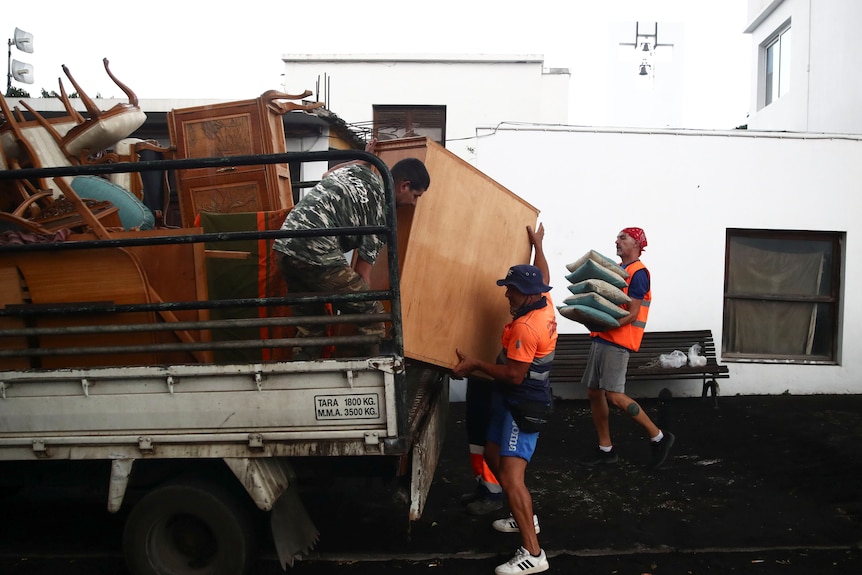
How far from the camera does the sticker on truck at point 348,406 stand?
117 inches

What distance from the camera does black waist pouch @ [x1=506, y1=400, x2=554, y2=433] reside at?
356cm

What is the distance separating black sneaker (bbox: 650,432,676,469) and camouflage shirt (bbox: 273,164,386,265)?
10.2 feet

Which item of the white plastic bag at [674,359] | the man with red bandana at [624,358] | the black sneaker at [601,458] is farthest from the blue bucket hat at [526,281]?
the white plastic bag at [674,359]

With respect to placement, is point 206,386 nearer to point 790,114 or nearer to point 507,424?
point 507,424

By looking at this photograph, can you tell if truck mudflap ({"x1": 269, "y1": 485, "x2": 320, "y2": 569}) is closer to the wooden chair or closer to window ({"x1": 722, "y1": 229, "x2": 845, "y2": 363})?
the wooden chair

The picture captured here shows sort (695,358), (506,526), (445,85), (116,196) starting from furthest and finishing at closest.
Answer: (445,85)
(695,358)
(116,196)
(506,526)

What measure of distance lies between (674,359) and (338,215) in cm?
503

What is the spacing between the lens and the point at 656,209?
7.46 m

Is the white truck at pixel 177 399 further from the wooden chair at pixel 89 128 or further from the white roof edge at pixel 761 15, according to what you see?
the white roof edge at pixel 761 15

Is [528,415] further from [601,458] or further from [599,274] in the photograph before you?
[601,458]

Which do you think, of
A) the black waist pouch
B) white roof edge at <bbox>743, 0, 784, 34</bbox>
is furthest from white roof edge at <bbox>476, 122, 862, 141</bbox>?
white roof edge at <bbox>743, 0, 784, 34</bbox>

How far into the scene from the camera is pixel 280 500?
10.8 ft

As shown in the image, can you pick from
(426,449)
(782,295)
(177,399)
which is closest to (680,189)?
(782,295)

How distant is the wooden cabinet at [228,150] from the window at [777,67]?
38.2 ft
